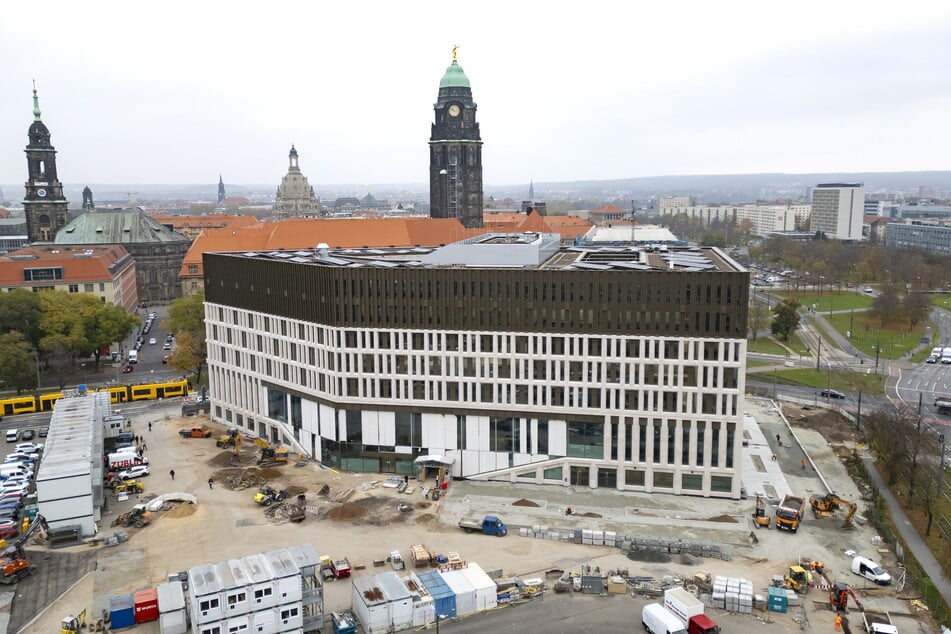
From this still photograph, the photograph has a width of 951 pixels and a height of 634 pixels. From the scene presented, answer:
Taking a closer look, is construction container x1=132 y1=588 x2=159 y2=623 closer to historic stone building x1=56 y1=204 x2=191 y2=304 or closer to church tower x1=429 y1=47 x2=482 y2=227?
church tower x1=429 y1=47 x2=482 y2=227

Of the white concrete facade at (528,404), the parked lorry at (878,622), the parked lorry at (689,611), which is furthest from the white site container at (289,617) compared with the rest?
the parked lorry at (878,622)

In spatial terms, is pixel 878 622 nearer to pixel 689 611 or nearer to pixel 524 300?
pixel 689 611

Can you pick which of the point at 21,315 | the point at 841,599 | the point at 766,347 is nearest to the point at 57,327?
the point at 21,315

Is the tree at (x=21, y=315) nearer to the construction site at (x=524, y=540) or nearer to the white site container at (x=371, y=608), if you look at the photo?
the construction site at (x=524, y=540)

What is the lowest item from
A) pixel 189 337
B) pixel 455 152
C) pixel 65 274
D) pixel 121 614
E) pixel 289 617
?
pixel 121 614

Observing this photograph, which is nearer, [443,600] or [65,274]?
[443,600]

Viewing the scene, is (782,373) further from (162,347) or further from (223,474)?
(162,347)
